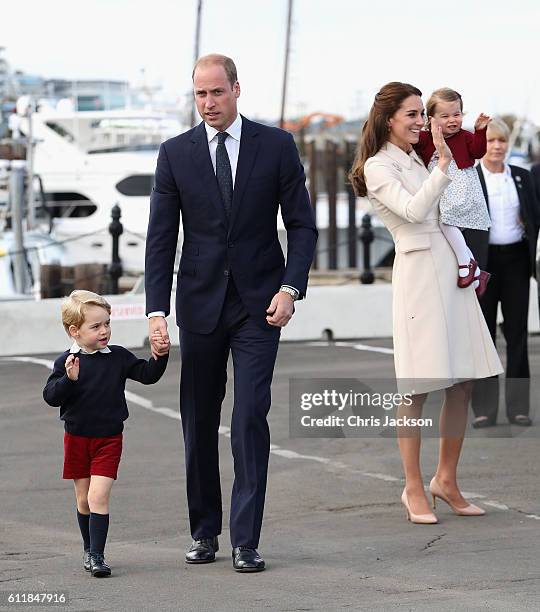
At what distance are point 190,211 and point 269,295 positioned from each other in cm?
50

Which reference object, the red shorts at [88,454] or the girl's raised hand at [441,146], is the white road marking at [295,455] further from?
the red shorts at [88,454]

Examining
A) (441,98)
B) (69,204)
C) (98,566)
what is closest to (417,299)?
(441,98)

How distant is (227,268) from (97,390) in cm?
75

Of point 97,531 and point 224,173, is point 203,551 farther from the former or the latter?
point 224,173

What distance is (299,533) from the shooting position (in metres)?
7.06

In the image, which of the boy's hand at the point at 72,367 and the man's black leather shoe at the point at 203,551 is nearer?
the boy's hand at the point at 72,367

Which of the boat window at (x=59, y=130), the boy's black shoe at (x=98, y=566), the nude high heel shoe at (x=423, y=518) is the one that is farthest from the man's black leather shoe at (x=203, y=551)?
the boat window at (x=59, y=130)

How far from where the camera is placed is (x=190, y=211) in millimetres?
6445

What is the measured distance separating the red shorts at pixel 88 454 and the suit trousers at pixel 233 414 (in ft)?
1.42

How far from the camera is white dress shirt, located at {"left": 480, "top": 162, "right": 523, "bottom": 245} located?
997 cm

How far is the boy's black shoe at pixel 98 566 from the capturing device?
20.0 ft

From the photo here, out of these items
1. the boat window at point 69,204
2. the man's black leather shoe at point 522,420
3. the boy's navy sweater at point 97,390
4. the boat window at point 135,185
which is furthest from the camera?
the boat window at point 135,185

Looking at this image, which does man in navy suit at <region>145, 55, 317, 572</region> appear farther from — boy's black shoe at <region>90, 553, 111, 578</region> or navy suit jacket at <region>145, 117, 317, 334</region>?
boy's black shoe at <region>90, 553, 111, 578</region>

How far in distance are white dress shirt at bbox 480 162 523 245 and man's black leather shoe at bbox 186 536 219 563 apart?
13.9 feet
